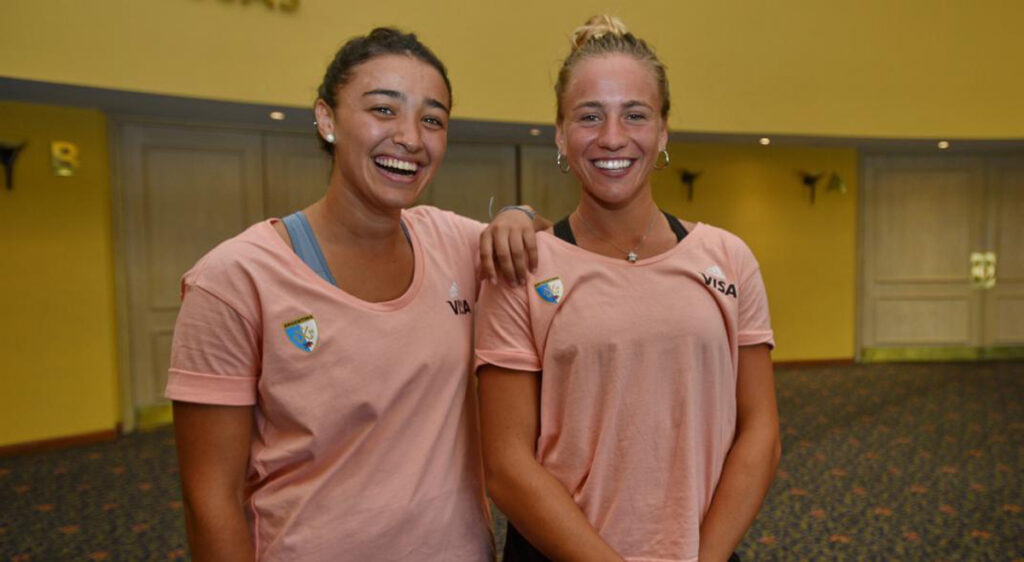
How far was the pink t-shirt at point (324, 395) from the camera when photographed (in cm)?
108

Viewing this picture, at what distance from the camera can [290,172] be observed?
614 centimetres

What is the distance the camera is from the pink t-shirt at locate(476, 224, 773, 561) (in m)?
1.15

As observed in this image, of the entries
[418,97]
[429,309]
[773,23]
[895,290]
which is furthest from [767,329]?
[895,290]

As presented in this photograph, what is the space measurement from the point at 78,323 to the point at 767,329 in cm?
532

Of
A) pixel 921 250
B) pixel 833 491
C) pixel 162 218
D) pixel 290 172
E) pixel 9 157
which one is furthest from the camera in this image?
pixel 921 250

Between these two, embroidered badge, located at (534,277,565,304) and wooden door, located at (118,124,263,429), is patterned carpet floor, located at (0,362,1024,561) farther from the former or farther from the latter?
embroidered badge, located at (534,277,565,304)

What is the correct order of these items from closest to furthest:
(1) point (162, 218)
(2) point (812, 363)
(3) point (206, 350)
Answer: (3) point (206, 350)
(1) point (162, 218)
(2) point (812, 363)

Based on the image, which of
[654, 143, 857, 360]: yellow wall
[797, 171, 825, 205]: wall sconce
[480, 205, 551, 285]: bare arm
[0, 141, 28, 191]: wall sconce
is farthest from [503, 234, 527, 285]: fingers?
[797, 171, 825, 205]: wall sconce

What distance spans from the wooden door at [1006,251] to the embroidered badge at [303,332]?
9.19 metres

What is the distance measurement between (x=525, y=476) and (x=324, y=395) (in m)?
0.35

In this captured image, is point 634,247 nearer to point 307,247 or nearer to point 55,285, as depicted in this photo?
point 307,247

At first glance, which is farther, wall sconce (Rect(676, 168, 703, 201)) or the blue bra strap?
wall sconce (Rect(676, 168, 703, 201))

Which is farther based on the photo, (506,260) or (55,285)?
(55,285)

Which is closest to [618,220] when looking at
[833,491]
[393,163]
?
[393,163]
